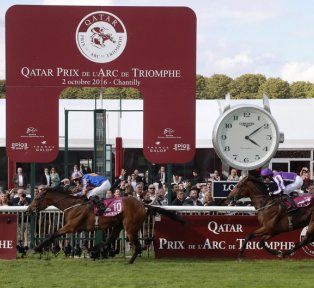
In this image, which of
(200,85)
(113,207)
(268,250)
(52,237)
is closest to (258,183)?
(268,250)

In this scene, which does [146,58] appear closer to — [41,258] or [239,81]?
[41,258]

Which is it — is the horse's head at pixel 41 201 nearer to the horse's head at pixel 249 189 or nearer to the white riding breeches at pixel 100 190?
the white riding breeches at pixel 100 190

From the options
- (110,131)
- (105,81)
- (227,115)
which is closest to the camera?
(227,115)

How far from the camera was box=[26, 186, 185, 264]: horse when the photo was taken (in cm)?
1364

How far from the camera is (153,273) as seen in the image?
11992 millimetres

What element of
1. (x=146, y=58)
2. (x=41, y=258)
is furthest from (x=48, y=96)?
(x=41, y=258)

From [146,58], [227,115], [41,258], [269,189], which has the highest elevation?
[146,58]

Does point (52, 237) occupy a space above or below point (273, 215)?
below

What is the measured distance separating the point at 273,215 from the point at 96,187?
2865 mm

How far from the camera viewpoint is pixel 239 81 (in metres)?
89.4

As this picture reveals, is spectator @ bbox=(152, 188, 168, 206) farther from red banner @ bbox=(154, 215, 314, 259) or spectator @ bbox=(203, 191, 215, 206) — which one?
red banner @ bbox=(154, 215, 314, 259)

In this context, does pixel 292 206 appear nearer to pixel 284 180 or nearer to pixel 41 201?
pixel 284 180

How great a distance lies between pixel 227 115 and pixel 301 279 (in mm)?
3307

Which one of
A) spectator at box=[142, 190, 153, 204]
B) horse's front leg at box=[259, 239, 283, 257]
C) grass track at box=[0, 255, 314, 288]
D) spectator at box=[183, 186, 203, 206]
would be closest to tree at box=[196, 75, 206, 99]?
spectator at box=[142, 190, 153, 204]
